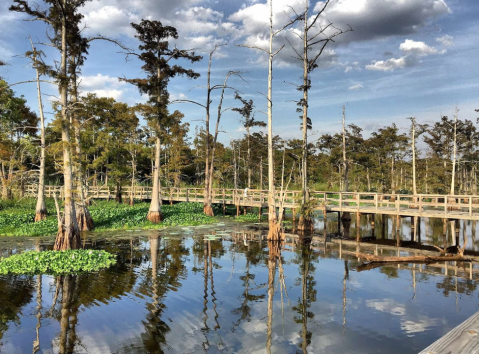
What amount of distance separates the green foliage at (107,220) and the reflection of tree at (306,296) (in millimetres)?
11804

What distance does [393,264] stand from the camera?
45.8 feet

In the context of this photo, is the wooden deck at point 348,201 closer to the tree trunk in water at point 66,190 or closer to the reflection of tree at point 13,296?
the tree trunk in water at point 66,190

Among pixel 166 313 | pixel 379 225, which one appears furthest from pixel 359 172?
pixel 166 313

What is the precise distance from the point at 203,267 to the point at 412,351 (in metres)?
8.19

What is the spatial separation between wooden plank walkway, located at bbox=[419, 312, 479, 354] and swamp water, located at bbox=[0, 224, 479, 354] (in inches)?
152

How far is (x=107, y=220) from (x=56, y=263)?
466 inches

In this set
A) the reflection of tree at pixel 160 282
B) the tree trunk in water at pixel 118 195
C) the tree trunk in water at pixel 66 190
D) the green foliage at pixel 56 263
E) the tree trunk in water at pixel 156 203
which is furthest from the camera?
the tree trunk in water at pixel 118 195

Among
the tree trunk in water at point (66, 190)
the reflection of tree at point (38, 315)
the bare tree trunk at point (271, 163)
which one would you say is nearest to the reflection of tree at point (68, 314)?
the reflection of tree at point (38, 315)

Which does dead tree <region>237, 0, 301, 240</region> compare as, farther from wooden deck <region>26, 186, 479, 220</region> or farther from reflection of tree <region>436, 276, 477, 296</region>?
reflection of tree <region>436, 276, 477, 296</region>

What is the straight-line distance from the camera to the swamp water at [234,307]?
7.07 metres

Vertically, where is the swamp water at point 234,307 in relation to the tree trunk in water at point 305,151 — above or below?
below

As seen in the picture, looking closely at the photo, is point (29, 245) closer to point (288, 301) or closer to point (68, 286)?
point (68, 286)

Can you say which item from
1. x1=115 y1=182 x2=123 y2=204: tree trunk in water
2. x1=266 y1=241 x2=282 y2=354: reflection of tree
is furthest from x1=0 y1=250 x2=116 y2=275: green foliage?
x1=115 y1=182 x2=123 y2=204: tree trunk in water

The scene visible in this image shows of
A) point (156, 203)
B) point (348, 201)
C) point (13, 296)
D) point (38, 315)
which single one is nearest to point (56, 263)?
point (13, 296)
